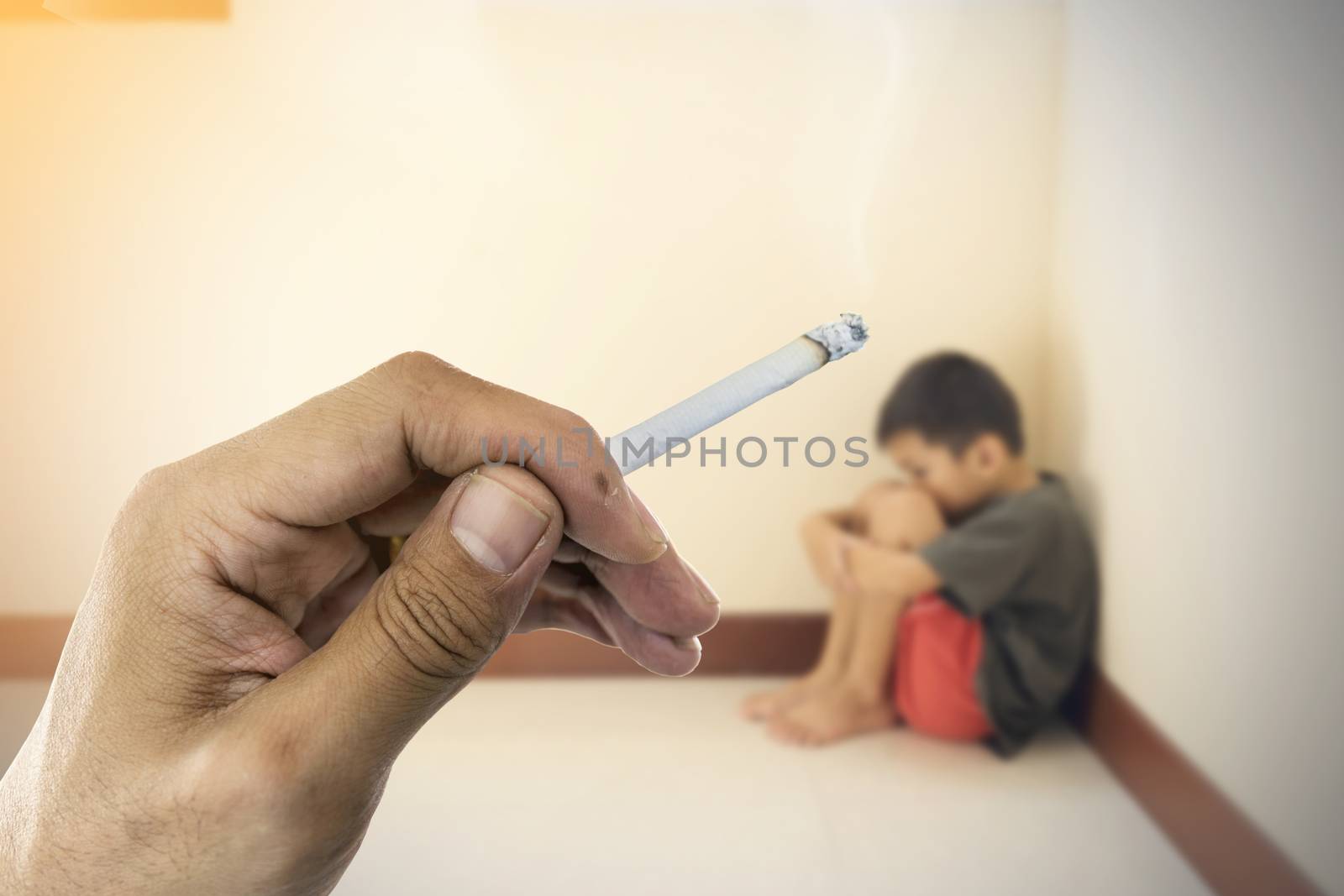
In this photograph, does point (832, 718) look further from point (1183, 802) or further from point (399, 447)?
point (399, 447)

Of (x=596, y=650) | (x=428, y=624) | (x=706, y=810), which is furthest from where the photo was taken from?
(x=596, y=650)

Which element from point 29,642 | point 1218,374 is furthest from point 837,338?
point 29,642

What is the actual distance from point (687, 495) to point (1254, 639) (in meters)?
0.38

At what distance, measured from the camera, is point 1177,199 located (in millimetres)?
562

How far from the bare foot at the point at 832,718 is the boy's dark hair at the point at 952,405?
Result: 208 mm

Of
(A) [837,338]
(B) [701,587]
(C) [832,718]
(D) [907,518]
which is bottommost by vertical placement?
(C) [832,718]

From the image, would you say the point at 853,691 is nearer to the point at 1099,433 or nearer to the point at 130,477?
the point at 1099,433

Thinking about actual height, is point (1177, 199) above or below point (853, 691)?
above

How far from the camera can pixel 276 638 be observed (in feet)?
0.95

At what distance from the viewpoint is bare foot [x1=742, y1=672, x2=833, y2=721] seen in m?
0.76

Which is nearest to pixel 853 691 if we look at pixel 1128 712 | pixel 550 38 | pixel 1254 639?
pixel 1128 712

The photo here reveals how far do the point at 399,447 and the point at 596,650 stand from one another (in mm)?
495

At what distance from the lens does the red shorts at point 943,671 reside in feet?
2.36

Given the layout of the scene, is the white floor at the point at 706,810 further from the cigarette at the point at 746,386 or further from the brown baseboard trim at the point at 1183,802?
the cigarette at the point at 746,386
